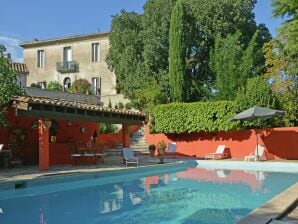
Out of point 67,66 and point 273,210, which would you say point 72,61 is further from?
point 273,210

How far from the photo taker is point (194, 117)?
25562mm

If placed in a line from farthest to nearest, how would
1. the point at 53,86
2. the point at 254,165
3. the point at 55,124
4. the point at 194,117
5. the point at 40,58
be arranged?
1. the point at 40,58
2. the point at 53,86
3. the point at 194,117
4. the point at 55,124
5. the point at 254,165

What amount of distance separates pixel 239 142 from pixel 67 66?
21.1m

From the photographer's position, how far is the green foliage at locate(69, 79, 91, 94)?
37.6 m

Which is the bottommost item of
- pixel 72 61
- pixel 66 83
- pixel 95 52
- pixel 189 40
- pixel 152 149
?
pixel 152 149

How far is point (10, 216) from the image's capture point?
1002 cm

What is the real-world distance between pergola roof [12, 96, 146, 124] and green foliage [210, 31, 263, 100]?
24.0ft

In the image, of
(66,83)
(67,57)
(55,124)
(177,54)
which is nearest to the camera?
(55,124)

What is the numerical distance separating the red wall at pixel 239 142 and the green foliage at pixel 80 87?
11.6 m

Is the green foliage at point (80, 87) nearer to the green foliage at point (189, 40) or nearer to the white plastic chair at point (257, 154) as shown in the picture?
the green foliage at point (189, 40)

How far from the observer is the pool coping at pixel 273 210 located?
265 inches

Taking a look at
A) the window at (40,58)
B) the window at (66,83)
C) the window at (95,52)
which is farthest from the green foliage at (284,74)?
the window at (40,58)

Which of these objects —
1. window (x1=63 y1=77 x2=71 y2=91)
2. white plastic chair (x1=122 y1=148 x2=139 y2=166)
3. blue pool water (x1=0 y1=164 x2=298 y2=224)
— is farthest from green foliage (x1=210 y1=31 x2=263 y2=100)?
window (x1=63 y1=77 x2=71 y2=91)

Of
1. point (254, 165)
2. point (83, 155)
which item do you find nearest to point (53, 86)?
point (83, 155)
